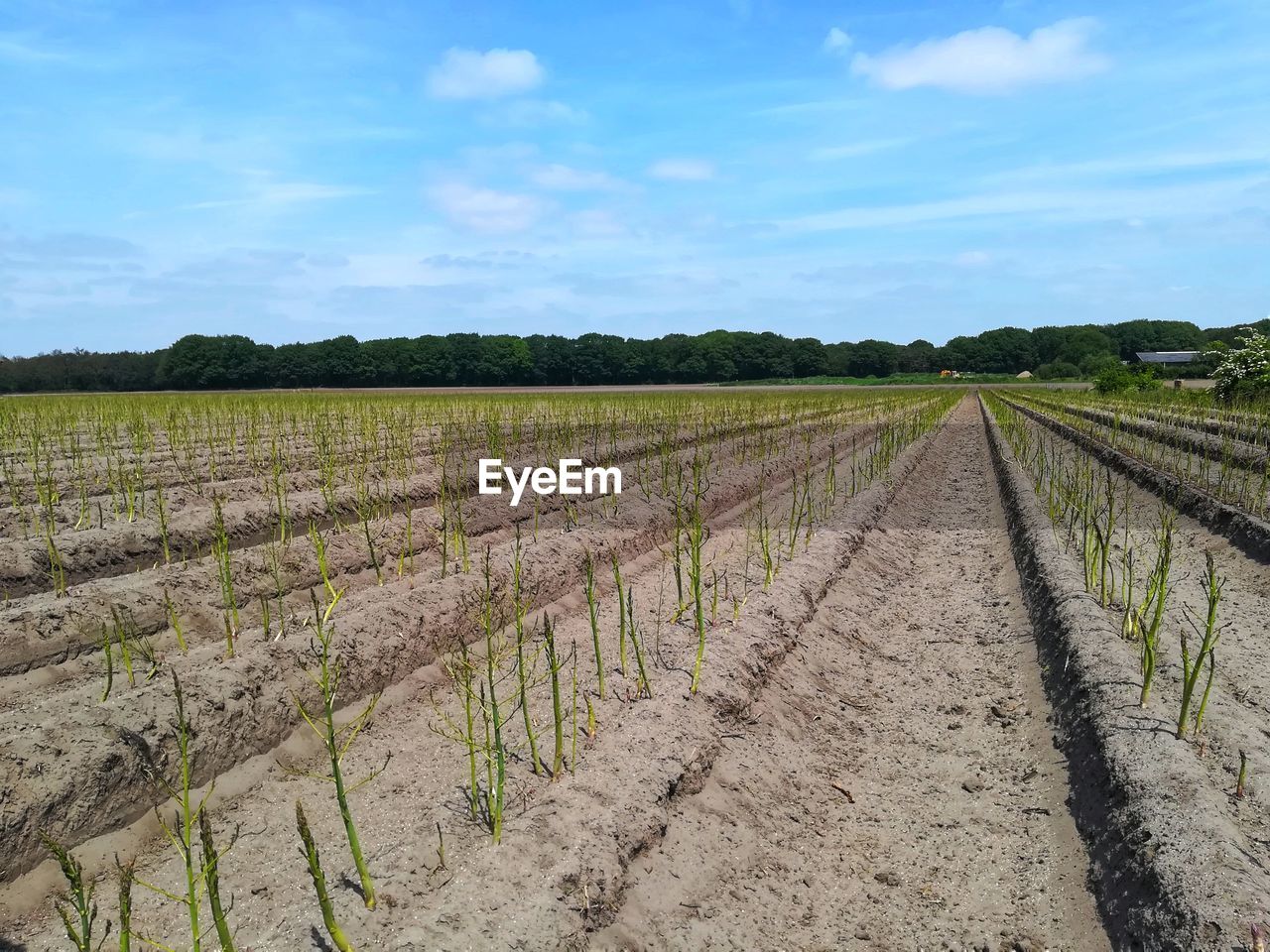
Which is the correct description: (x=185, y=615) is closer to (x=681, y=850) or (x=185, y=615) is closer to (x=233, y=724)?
(x=233, y=724)

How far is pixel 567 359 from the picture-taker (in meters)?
78.5

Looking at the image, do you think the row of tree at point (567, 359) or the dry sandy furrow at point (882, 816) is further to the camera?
the row of tree at point (567, 359)

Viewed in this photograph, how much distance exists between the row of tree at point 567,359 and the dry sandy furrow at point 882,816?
4940 cm

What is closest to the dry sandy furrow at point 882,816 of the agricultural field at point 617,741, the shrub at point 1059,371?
the agricultural field at point 617,741

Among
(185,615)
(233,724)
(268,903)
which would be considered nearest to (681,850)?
Answer: (268,903)

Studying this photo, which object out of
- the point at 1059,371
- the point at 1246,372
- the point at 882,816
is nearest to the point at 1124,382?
the point at 1246,372

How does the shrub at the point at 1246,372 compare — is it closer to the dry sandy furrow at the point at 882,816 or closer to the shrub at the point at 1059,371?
the dry sandy furrow at the point at 882,816

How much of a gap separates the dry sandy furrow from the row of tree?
49.4 m

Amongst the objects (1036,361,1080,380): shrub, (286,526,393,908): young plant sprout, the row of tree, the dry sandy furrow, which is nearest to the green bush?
the row of tree

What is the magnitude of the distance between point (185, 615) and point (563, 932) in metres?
3.52

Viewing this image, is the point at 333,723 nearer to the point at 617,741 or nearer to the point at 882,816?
the point at 617,741

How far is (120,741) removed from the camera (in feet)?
10.2

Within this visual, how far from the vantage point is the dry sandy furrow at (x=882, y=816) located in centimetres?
258

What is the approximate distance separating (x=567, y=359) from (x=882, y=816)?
3020 inches
